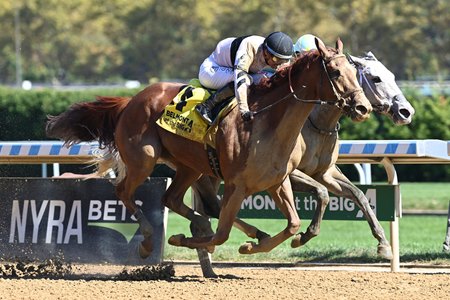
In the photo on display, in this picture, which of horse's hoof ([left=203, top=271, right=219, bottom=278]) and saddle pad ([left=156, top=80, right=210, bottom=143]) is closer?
saddle pad ([left=156, top=80, right=210, bottom=143])

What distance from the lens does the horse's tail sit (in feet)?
29.8

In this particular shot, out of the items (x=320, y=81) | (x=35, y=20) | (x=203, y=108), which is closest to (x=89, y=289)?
(x=203, y=108)

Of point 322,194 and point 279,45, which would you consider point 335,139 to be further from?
point 279,45

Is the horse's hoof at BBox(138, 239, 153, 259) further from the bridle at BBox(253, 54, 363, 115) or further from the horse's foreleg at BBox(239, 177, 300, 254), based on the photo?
the bridle at BBox(253, 54, 363, 115)

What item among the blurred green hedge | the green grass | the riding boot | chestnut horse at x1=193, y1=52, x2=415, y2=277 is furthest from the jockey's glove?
the blurred green hedge

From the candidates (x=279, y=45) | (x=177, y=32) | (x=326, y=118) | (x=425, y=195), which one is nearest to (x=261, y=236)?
(x=326, y=118)

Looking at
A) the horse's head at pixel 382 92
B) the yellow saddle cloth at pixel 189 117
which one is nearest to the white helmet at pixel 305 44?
the horse's head at pixel 382 92

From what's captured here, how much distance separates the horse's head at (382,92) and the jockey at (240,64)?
0.97m

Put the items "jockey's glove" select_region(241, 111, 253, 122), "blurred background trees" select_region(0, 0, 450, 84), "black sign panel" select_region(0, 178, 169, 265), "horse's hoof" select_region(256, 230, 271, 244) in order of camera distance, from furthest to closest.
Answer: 1. "blurred background trees" select_region(0, 0, 450, 84)
2. "black sign panel" select_region(0, 178, 169, 265)
3. "horse's hoof" select_region(256, 230, 271, 244)
4. "jockey's glove" select_region(241, 111, 253, 122)

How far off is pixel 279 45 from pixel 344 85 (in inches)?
26.6

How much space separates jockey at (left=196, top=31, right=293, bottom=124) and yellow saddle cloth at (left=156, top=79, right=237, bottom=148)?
0.07 metres

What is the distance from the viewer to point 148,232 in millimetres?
8508

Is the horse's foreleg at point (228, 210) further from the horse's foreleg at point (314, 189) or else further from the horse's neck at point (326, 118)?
the horse's neck at point (326, 118)

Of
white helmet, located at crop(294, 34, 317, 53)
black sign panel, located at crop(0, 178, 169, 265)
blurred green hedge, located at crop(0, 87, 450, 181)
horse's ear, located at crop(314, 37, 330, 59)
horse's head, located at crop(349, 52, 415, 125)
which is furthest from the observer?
blurred green hedge, located at crop(0, 87, 450, 181)
